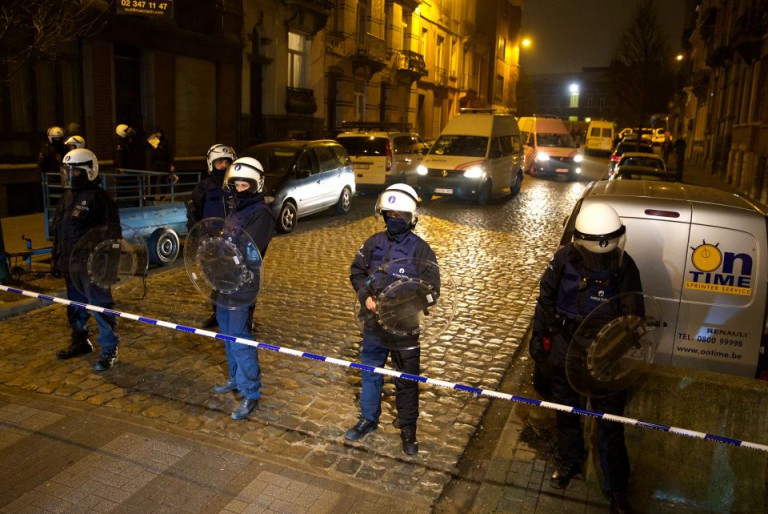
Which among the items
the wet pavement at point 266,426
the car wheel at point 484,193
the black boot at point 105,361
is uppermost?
the car wheel at point 484,193

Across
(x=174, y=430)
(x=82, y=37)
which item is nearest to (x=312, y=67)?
(x=82, y=37)

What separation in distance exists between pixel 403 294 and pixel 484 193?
47.5ft

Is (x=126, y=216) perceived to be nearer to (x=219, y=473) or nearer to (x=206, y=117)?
(x=219, y=473)

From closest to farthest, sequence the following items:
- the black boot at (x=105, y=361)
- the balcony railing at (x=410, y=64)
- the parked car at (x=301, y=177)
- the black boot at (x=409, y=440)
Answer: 1. the black boot at (x=409, y=440)
2. the black boot at (x=105, y=361)
3. the parked car at (x=301, y=177)
4. the balcony railing at (x=410, y=64)

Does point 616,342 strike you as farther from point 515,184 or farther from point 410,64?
point 410,64

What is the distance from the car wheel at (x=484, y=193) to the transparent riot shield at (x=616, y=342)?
48.1 feet

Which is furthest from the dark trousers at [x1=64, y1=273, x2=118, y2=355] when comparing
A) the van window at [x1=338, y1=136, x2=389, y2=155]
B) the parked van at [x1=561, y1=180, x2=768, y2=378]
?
the van window at [x1=338, y1=136, x2=389, y2=155]

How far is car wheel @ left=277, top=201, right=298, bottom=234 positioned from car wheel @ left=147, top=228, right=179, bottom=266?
287cm

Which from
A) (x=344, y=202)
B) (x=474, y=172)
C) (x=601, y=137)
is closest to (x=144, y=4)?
(x=344, y=202)

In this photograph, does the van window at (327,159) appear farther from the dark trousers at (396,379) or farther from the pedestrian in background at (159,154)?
the dark trousers at (396,379)

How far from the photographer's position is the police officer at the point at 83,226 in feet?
19.6

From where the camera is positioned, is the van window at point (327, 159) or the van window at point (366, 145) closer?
the van window at point (327, 159)

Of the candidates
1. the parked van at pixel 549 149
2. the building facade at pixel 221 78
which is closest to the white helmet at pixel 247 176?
the building facade at pixel 221 78

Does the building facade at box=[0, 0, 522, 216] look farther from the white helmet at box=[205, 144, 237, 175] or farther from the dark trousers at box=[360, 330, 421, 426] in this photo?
the dark trousers at box=[360, 330, 421, 426]
